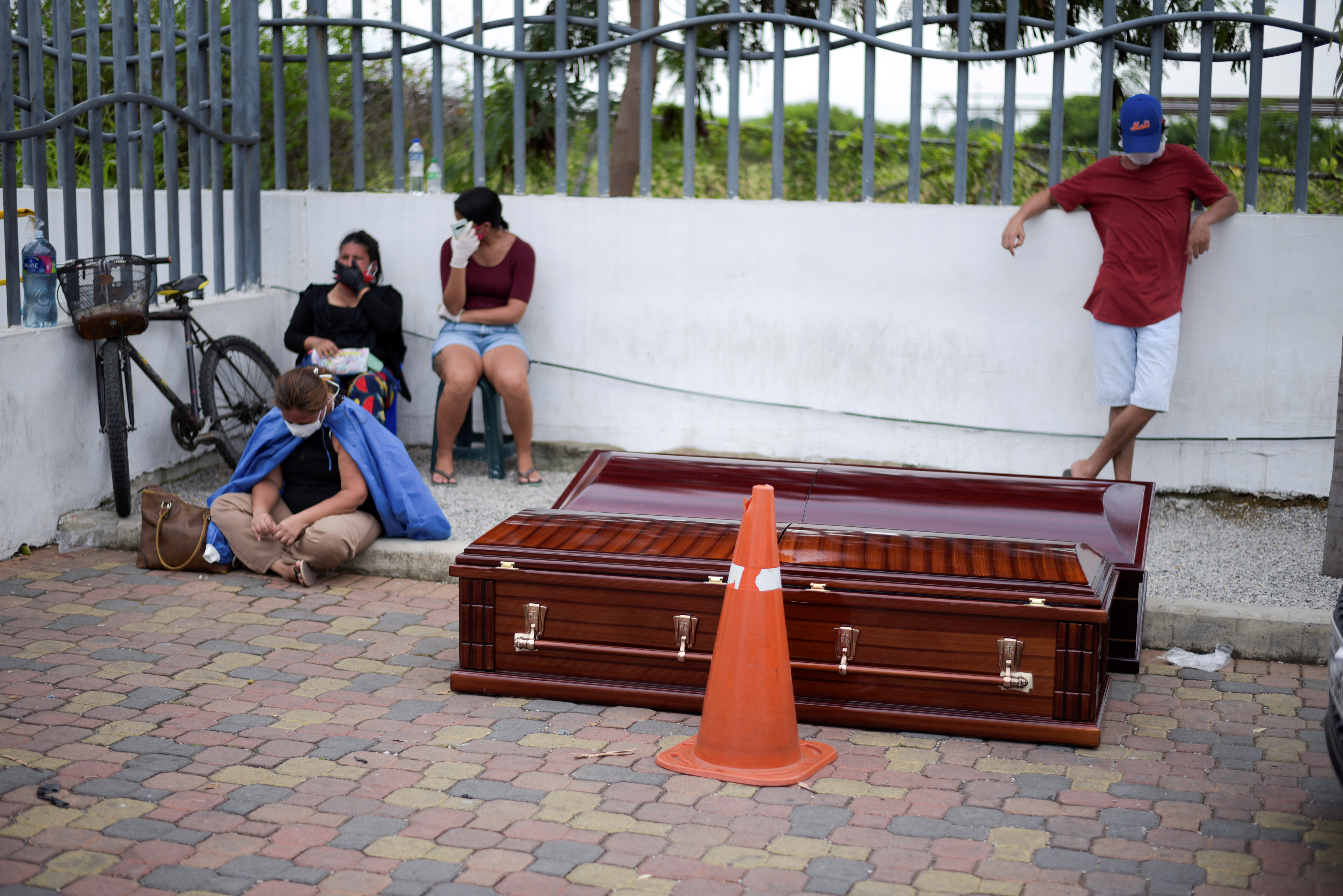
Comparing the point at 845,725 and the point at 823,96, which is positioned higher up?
the point at 823,96

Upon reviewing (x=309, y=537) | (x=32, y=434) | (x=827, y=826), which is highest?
(x=32, y=434)

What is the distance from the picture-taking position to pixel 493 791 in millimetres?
3740

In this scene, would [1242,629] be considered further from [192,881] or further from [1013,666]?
[192,881]

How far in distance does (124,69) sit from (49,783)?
15.0 feet

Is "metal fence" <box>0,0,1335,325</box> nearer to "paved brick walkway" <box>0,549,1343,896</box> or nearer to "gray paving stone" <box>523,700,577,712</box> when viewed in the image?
"paved brick walkway" <box>0,549,1343,896</box>

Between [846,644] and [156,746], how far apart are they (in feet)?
7.17

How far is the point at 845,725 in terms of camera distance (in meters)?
4.29

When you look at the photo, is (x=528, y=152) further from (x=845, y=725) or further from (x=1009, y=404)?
(x=845, y=725)

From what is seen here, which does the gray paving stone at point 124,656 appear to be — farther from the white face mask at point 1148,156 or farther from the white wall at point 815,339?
the white face mask at point 1148,156

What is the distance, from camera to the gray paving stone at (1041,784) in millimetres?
3768

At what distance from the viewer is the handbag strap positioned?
19.2 feet

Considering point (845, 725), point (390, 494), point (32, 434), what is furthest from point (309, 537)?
point (845, 725)

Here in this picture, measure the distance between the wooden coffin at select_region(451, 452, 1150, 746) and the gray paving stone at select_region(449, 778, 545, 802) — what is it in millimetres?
687

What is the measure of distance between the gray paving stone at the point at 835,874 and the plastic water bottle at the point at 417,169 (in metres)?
5.50
